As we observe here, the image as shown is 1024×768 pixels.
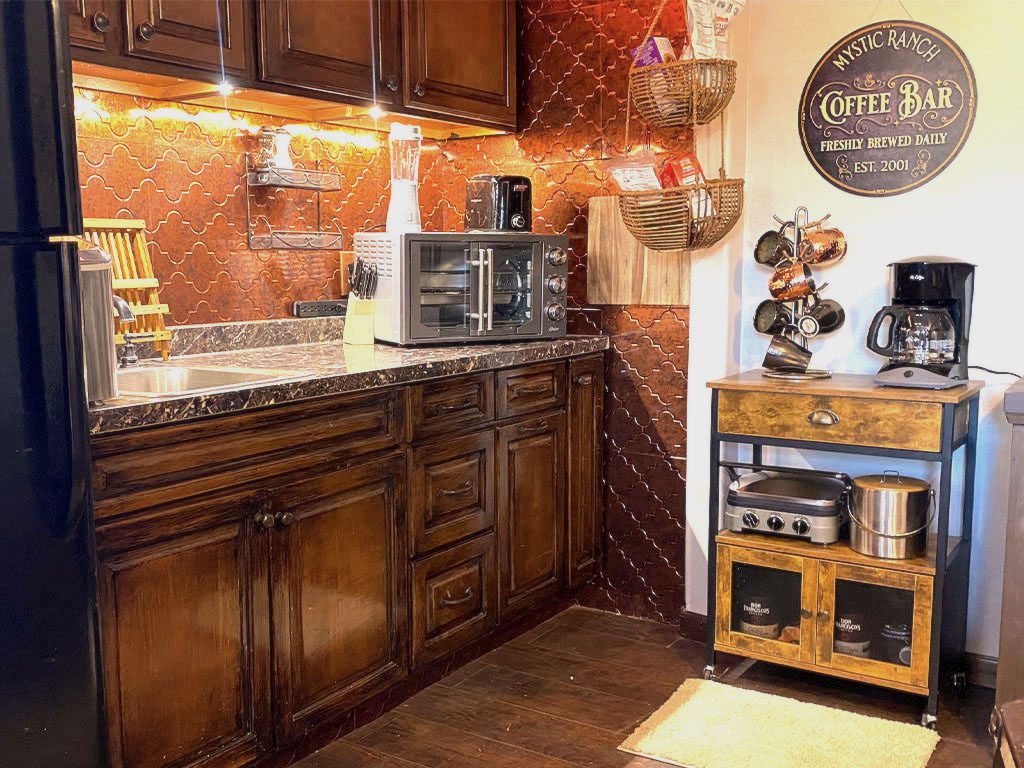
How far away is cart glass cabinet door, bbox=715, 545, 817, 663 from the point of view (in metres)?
2.71

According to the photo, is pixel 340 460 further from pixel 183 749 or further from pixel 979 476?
pixel 979 476

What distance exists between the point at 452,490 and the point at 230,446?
0.82 m

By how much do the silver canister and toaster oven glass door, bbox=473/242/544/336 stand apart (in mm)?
1297

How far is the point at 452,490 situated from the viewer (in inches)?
108

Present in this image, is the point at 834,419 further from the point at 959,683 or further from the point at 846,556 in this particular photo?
the point at 959,683

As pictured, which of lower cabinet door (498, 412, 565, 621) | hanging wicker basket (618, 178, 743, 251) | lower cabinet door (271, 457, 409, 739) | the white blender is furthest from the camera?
the white blender

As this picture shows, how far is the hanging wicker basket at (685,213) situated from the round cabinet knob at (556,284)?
0.31 m

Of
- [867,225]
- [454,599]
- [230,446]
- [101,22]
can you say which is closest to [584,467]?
[454,599]

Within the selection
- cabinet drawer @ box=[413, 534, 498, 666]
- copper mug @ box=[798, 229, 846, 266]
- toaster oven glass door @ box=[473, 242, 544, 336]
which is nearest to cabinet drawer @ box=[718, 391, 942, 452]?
copper mug @ box=[798, 229, 846, 266]

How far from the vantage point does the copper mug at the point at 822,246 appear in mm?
2912

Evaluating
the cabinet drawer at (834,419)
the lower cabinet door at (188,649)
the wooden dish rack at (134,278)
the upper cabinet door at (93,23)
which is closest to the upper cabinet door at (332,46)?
the upper cabinet door at (93,23)

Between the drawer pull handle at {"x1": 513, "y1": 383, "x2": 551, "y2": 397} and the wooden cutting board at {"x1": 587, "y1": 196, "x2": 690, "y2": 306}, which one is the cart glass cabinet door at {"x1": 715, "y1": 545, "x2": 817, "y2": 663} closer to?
the drawer pull handle at {"x1": 513, "y1": 383, "x2": 551, "y2": 397}

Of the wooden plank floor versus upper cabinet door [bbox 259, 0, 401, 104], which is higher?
upper cabinet door [bbox 259, 0, 401, 104]

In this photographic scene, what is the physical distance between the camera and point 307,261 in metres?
3.19
